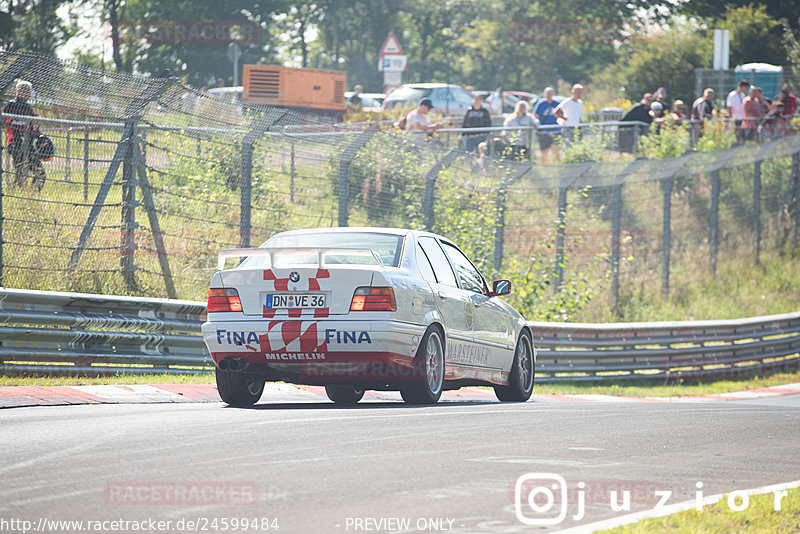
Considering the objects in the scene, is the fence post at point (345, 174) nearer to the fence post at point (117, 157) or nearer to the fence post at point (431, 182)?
the fence post at point (431, 182)

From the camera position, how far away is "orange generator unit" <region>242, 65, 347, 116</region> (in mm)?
46250

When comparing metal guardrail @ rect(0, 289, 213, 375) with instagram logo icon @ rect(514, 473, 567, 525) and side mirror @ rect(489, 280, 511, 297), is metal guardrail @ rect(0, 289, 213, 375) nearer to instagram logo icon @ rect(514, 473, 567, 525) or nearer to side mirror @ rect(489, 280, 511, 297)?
side mirror @ rect(489, 280, 511, 297)

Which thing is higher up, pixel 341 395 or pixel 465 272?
pixel 465 272

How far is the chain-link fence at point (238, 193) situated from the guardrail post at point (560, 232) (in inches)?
1.1

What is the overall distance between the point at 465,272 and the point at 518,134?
12.6 meters

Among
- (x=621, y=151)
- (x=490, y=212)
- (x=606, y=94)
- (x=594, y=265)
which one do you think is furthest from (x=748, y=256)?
(x=606, y=94)

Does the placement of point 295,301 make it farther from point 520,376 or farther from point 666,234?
point 666,234

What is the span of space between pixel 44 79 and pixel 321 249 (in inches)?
166

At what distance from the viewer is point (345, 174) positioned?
16.2 meters

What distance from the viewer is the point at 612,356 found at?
18.7 meters

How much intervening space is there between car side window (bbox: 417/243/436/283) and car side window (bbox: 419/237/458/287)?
7 cm

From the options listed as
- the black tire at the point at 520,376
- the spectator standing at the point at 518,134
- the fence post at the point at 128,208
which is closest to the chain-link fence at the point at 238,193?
the fence post at the point at 128,208

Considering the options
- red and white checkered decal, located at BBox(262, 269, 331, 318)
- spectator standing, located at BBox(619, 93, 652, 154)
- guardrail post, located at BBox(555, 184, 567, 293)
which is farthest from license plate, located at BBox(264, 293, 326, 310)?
spectator standing, located at BBox(619, 93, 652, 154)

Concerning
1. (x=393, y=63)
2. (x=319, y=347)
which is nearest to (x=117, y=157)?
(x=319, y=347)
